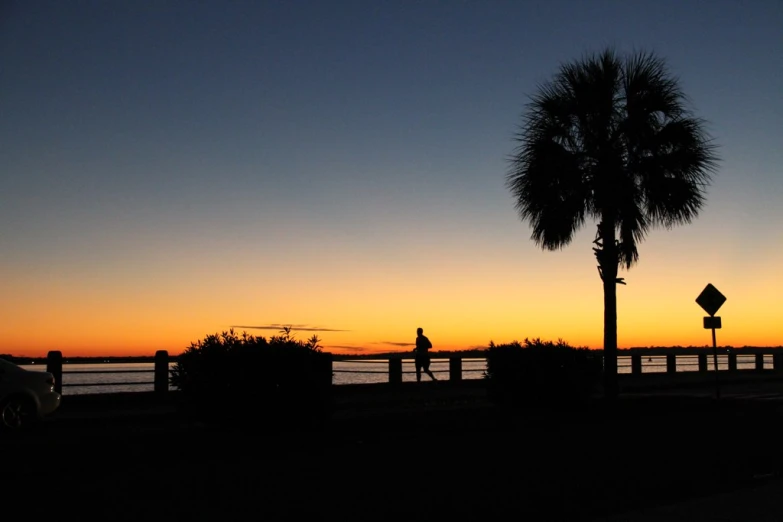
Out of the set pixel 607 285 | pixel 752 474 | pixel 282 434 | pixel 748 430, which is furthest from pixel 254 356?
pixel 607 285

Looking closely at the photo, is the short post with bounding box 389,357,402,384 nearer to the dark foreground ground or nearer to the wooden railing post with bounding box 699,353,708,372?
the dark foreground ground

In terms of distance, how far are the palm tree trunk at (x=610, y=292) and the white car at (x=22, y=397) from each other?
13098mm

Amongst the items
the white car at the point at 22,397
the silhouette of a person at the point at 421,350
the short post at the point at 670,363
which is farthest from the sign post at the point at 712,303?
→ the short post at the point at 670,363

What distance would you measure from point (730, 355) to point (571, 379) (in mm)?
31722

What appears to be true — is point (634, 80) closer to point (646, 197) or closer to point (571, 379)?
point (646, 197)

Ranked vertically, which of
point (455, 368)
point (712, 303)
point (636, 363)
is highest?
point (712, 303)

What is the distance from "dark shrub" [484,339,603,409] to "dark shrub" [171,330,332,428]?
239 inches

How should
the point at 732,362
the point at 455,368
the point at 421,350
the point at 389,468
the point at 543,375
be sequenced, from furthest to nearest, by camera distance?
the point at 732,362, the point at 455,368, the point at 421,350, the point at 543,375, the point at 389,468

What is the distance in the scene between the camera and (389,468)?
400 inches

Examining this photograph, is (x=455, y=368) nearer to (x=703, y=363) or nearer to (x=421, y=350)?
(x=421, y=350)

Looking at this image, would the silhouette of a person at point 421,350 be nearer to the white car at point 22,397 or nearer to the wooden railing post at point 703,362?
the white car at point 22,397

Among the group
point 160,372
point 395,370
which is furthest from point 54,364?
point 395,370

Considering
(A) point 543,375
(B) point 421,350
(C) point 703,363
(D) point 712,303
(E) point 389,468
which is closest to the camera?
(E) point 389,468

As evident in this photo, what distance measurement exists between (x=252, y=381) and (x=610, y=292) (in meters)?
12.1
